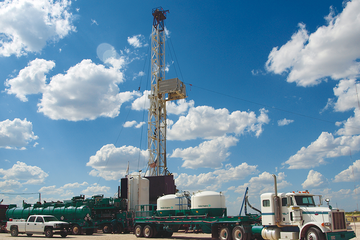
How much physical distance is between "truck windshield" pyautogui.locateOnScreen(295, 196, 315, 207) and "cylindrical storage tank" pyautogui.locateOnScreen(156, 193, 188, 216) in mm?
9188

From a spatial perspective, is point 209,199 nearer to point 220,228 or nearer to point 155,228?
point 220,228

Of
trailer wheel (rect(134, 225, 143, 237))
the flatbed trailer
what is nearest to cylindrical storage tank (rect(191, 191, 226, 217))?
the flatbed trailer

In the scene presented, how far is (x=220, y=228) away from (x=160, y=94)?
101ft

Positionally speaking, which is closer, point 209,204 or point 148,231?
point 209,204

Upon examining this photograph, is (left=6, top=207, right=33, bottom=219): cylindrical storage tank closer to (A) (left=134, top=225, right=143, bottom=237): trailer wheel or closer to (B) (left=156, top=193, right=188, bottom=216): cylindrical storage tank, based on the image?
(A) (left=134, top=225, right=143, bottom=237): trailer wheel

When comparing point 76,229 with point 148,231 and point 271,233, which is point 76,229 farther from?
point 271,233

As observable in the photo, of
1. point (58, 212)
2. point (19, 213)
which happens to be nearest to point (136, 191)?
point (58, 212)

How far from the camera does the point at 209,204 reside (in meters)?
21.9

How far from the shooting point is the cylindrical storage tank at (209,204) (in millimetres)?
21781

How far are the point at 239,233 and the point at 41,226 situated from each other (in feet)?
52.2

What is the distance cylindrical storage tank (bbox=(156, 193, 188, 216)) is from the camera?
77.9 feet

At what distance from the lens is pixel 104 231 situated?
30.8 metres

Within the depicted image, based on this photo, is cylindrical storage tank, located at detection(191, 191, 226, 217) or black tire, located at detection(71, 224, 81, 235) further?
black tire, located at detection(71, 224, 81, 235)

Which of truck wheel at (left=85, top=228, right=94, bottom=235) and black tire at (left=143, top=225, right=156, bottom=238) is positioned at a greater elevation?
black tire at (left=143, top=225, right=156, bottom=238)
